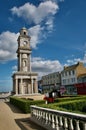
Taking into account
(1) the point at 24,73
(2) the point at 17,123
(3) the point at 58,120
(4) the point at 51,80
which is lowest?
(2) the point at 17,123

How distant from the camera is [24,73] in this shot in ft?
167

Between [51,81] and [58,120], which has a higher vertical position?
[51,81]

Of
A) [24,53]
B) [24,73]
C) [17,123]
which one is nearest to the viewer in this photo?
[17,123]

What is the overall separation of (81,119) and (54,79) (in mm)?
70784

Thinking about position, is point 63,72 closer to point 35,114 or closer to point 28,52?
point 28,52

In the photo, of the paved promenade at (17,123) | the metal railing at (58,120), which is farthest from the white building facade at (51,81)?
the metal railing at (58,120)

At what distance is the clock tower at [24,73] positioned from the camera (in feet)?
166

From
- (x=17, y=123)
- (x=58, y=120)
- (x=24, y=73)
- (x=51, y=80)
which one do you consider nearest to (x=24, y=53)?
(x=24, y=73)

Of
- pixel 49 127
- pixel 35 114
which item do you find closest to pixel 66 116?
pixel 49 127

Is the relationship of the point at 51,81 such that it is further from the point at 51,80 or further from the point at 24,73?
the point at 24,73

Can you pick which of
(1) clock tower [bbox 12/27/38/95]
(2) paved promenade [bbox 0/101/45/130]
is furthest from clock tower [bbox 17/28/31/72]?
(2) paved promenade [bbox 0/101/45/130]

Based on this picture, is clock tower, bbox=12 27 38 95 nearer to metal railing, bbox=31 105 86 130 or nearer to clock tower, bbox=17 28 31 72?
clock tower, bbox=17 28 31 72

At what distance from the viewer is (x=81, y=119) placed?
240 inches

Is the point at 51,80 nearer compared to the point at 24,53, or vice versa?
the point at 24,53
